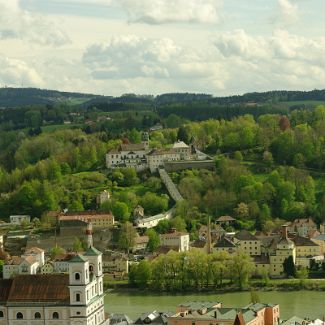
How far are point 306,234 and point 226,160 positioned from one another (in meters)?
11.3

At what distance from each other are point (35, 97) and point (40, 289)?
149 metres

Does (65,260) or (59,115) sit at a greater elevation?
(59,115)

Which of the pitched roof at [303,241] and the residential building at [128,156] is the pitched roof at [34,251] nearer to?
the pitched roof at [303,241]

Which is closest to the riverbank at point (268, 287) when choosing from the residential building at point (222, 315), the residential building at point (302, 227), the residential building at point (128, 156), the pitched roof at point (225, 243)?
the pitched roof at point (225, 243)

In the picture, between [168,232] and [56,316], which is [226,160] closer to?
[168,232]

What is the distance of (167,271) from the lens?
4338cm

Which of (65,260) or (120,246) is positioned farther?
(120,246)

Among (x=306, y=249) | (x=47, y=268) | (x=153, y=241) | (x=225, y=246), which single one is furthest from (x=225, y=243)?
(x=47, y=268)

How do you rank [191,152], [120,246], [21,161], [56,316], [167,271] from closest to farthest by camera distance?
[56,316] < [167,271] < [120,246] < [191,152] < [21,161]

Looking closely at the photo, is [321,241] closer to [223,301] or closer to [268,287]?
[268,287]

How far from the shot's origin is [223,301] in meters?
39.0

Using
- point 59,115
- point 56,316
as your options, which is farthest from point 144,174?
point 59,115

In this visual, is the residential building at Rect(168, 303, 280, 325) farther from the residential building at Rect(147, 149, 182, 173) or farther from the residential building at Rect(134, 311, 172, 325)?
the residential building at Rect(147, 149, 182, 173)

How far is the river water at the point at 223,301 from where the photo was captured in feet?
120
